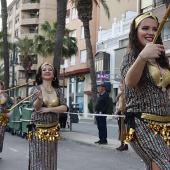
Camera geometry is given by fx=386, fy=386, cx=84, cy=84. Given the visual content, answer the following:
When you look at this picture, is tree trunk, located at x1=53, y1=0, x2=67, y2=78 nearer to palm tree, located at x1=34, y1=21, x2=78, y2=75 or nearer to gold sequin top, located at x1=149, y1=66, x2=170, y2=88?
gold sequin top, located at x1=149, y1=66, x2=170, y2=88

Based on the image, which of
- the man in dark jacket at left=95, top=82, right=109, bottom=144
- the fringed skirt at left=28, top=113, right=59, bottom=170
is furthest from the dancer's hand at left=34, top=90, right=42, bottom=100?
the man in dark jacket at left=95, top=82, right=109, bottom=144

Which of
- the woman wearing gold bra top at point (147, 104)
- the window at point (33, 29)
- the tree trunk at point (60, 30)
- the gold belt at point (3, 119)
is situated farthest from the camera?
the window at point (33, 29)

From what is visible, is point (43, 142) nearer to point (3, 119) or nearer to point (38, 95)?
point (38, 95)

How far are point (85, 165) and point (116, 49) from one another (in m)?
27.3

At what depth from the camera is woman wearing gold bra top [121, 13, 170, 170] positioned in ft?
9.82

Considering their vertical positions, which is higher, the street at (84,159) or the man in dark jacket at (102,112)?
the man in dark jacket at (102,112)

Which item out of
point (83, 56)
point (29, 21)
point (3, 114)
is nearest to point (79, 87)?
point (83, 56)

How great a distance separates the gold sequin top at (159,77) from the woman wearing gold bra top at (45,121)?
234 centimetres

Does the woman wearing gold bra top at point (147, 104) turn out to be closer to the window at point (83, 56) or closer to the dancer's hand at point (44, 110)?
the dancer's hand at point (44, 110)

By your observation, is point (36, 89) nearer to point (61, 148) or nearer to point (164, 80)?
point (164, 80)

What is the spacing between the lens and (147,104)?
3.09 m

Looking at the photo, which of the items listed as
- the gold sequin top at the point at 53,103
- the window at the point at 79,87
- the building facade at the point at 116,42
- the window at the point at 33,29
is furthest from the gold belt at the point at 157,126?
the window at the point at 33,29

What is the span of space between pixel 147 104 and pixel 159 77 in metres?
0.24

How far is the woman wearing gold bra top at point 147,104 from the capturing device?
9.82 ft
